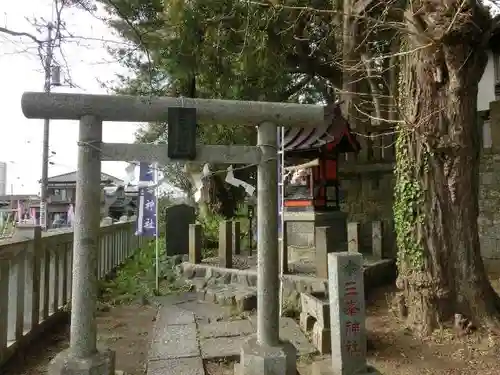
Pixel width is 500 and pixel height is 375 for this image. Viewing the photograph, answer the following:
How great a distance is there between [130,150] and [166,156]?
1.23ft

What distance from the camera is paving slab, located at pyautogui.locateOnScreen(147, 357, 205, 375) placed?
4.58 metres

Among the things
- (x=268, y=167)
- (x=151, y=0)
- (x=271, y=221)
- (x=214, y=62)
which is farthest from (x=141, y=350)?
(x=151, y=0)

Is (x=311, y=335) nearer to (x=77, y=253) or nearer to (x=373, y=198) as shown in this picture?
(x=77, y=253)

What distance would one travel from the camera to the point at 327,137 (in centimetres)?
938

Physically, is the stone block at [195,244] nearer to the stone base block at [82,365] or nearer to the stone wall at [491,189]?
the stone base block at [82,365]

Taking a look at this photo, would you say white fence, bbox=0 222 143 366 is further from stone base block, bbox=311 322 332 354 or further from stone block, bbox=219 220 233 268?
stone base block, bbox=311 322 332 354

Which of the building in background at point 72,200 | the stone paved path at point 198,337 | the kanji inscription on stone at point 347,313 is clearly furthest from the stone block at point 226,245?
the building in background at point 72,200

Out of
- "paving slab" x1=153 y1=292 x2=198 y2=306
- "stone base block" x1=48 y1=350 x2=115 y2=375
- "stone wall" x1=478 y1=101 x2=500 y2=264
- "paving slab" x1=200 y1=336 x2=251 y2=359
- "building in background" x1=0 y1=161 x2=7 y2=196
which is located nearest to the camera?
"stone base block" x1=48 y1=350 x2=115 y2=375

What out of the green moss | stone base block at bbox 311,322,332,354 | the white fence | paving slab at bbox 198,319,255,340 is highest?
the green moss

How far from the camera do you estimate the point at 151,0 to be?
385 inches

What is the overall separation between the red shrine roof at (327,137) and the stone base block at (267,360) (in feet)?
19.0

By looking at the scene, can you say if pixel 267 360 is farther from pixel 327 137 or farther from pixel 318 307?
pixel 327 137

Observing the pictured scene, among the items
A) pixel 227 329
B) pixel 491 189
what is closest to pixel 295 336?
pixel 227 329

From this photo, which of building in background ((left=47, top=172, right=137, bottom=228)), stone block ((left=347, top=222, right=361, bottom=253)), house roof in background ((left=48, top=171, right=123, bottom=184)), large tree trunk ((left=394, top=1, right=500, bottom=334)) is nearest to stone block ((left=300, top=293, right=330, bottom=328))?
large tree trunk ((left=394, top=1, right=500, bottom=334))
